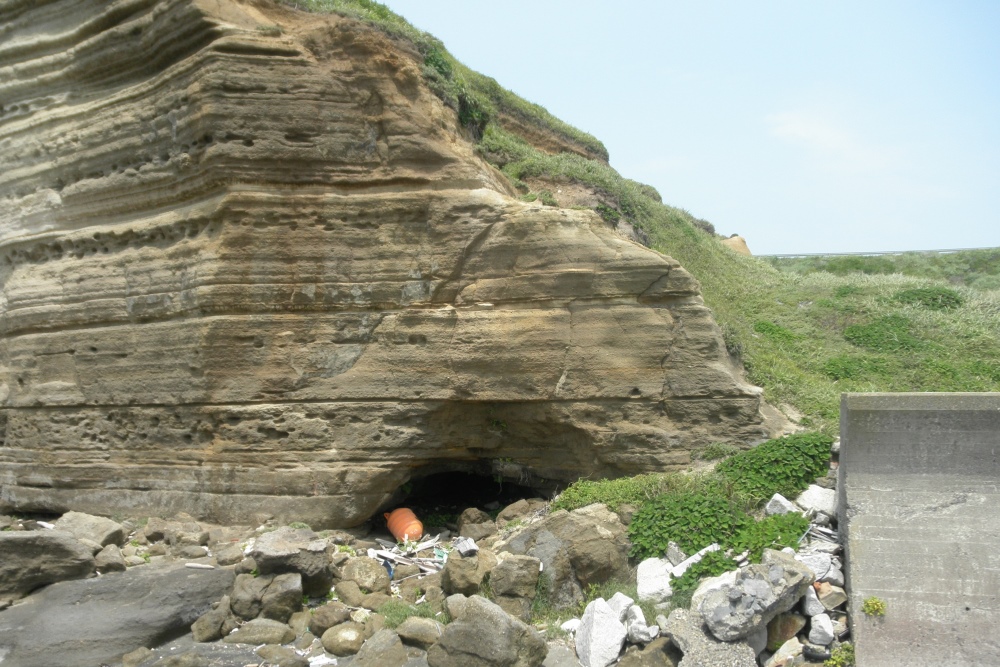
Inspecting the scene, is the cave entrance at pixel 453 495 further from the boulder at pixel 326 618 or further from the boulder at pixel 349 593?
→ the boulder at pixel 326 618

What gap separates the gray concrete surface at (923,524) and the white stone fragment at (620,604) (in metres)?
1.84

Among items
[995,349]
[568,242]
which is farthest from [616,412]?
[995,349]

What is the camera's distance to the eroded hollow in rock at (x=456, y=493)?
977 centimetres

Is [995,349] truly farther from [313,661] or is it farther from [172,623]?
[172,623]

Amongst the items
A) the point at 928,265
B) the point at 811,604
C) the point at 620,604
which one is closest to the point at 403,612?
the point at 620,604

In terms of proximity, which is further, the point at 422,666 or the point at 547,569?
the point at 547,569

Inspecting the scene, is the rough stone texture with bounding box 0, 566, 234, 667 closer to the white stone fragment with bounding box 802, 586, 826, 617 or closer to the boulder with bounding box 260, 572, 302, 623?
the boulder with bounding box 260, 572, 302, 623

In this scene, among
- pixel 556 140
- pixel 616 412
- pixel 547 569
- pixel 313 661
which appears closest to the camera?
pixel 313 661

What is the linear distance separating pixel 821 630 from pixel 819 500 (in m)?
1.54

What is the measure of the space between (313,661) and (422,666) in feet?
3.50

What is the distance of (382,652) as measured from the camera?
6621 millimetres

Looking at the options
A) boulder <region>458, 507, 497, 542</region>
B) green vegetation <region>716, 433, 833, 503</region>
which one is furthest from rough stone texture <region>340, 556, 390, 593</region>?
green vegetation <region>716, 433, 833, 503</region>

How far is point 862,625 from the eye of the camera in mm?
6395

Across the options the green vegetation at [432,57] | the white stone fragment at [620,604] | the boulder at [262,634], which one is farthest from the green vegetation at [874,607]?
the green vegetation at [432,57]
